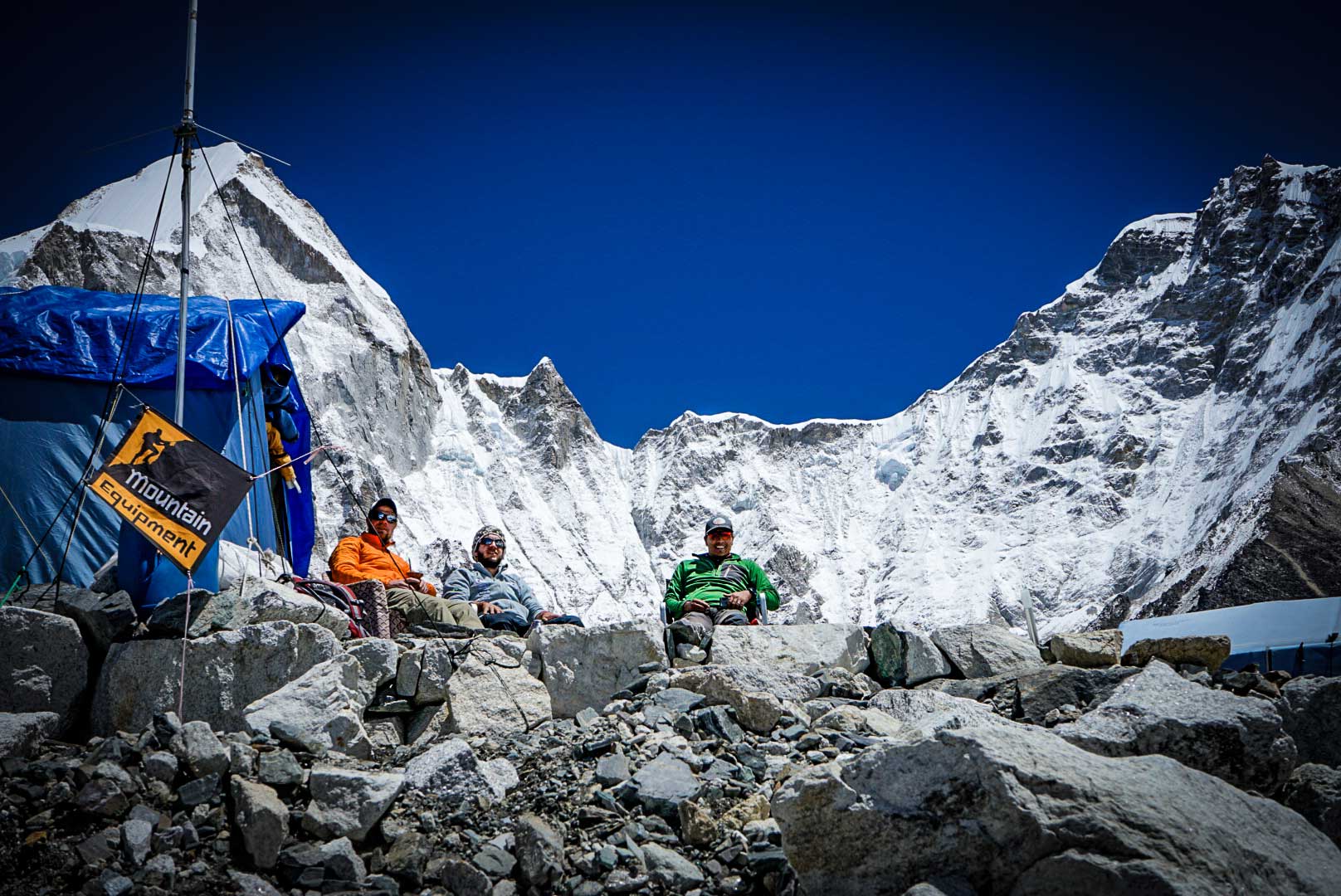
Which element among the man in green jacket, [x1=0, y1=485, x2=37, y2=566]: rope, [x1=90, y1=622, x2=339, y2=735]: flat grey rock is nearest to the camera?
[x1=90, y1=622, x2=339, y2=735]: flat grey rock

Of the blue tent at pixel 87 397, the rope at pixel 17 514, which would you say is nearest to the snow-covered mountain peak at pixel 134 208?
the blue tent at pixel 87 397

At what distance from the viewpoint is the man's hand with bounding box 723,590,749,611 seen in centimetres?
686

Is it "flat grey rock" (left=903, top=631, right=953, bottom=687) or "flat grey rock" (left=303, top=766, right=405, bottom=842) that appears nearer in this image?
"flat grey rock" (left=303, top=766, right=405, bottom=842)

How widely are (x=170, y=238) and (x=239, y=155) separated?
25811 mm

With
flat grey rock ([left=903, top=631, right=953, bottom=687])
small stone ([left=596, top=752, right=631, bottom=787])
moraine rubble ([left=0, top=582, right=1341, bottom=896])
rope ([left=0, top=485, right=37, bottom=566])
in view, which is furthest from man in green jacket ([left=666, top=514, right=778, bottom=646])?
rope ([left=0, top=485, right=37, bottom=566])

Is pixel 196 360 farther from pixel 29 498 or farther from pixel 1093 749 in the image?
pixel 1093 749

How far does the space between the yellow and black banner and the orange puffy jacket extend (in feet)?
5.71

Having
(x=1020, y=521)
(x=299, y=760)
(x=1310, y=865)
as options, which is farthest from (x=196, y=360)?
(x=1020, y=521)

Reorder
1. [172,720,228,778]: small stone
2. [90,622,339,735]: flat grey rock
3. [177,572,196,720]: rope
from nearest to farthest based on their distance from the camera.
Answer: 1. [172,720,228,778]: small stone
2. [177,572,196,720]: rope
3. [90,622,339,735]: flat grey rock

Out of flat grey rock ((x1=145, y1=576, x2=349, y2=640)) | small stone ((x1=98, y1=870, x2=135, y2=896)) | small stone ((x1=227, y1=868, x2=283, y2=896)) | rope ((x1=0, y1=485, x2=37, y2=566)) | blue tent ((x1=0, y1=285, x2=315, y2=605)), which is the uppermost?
blue tent ((x1=0, y1=285, x2=315, y2=605))

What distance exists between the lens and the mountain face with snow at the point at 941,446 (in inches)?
2566

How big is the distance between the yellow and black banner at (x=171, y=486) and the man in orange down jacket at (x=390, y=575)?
1.27 meters

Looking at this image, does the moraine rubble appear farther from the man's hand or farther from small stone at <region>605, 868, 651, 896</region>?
the man's hand

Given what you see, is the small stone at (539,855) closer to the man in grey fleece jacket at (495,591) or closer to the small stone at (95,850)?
the small stone at (95,850)
